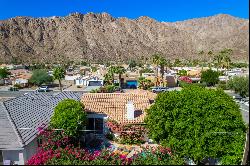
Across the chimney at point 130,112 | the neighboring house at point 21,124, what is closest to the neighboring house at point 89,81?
the neighboring house at point 21,124

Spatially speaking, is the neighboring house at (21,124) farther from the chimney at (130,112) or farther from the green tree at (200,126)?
the green tree at (200,126)

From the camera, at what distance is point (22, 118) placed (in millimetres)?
24578

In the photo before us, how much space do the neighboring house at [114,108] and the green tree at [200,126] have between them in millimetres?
5584

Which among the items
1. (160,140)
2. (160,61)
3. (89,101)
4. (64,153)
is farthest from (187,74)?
(64,153)

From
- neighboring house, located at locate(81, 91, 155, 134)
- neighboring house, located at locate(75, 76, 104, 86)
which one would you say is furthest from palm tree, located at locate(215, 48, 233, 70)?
neighboring house, located at locate(81, 91, 155, 134)

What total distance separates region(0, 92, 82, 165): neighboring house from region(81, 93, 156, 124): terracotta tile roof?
3.52 m

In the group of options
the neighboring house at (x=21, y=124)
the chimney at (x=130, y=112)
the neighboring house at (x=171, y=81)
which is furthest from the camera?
the neighboring house at (x=171, y=81)

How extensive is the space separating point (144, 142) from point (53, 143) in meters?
7.80

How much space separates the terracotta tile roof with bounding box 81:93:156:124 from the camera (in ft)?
93.7

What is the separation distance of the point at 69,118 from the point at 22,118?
378cm

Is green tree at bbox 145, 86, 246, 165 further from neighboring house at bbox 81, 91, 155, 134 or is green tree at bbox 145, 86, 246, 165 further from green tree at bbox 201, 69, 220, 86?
green tree at bbox 201, 69, 220, 86

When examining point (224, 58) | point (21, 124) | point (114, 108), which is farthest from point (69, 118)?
point (224, 58)

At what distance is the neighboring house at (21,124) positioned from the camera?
20734 mm

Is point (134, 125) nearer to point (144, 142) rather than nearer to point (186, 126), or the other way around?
point (144, 142)
